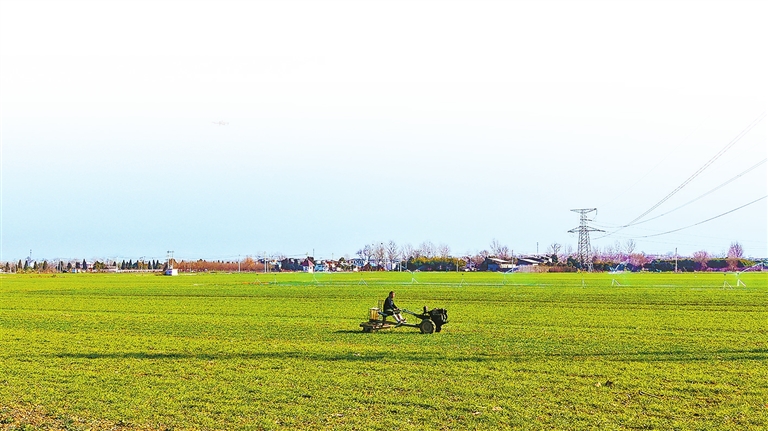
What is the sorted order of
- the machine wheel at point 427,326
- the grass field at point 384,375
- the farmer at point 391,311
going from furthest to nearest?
the farmer at point 391,311 → the machine wheel at point 427,326 → the grass field at point 384,375

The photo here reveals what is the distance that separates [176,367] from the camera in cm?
1653

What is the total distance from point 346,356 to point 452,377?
3.75 m

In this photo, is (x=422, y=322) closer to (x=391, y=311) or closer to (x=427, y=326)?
(x=427, y=326)

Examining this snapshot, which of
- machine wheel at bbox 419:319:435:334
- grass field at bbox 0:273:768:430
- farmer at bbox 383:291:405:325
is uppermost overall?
farmer at bbox 383:291:405:325

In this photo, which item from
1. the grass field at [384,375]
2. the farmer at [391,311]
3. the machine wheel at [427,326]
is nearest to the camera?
the grass field at [384,375]

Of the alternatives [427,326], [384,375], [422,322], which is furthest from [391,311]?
[384,375]

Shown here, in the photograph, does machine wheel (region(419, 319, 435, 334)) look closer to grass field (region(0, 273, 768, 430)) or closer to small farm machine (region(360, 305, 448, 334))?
small farm machine (region(360, 305, 448, 334))

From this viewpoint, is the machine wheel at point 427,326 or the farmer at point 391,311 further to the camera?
the farmer at point 391,311

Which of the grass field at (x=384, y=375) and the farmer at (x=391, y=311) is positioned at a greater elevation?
the farmer at (x=391, y=311)

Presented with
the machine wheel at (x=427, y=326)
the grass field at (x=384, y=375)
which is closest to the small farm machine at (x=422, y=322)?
the machine wheel at (x=427, y=326)

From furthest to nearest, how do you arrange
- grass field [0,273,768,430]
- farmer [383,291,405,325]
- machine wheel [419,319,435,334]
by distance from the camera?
farmer [383,291,405,325]
machine wheel [419,319,435,334]
grass field [0,273,768,430]

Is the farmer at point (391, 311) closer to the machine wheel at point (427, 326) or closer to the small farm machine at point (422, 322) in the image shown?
the small farm machine at point (422, 322)

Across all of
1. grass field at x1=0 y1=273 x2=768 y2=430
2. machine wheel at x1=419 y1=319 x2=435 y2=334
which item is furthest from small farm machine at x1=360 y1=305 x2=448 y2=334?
grass field at x1=0 y1=273 x2=768 y2=430

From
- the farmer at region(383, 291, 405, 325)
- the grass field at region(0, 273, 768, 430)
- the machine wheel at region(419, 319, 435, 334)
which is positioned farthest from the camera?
the farmer at region(383, 291, 405, 325)
